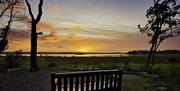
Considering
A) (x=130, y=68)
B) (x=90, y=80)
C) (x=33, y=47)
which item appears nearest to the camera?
(x=90, y=80)

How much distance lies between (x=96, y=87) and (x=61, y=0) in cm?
1098

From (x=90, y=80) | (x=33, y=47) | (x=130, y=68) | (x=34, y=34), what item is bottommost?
(x=130, y=68)

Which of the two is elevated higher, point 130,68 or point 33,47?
point 33,47

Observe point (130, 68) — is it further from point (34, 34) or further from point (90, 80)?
point (90, 80)

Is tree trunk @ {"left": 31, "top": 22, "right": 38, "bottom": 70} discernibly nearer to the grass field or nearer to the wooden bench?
the grass field

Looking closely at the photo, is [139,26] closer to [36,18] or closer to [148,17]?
[148,17]

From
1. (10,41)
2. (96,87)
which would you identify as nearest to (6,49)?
(10,41)

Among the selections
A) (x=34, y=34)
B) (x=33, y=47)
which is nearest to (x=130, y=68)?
(x=33, y=47)

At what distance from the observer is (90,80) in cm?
710

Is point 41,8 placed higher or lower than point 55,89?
higher

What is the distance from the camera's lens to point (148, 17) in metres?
20.4

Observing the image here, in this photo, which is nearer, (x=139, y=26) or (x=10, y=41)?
(x=139, y=26)

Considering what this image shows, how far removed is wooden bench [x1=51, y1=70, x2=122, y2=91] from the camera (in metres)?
6.15

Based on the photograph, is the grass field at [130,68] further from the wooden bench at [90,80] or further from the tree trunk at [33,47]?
the wooden bench at [90,80]
